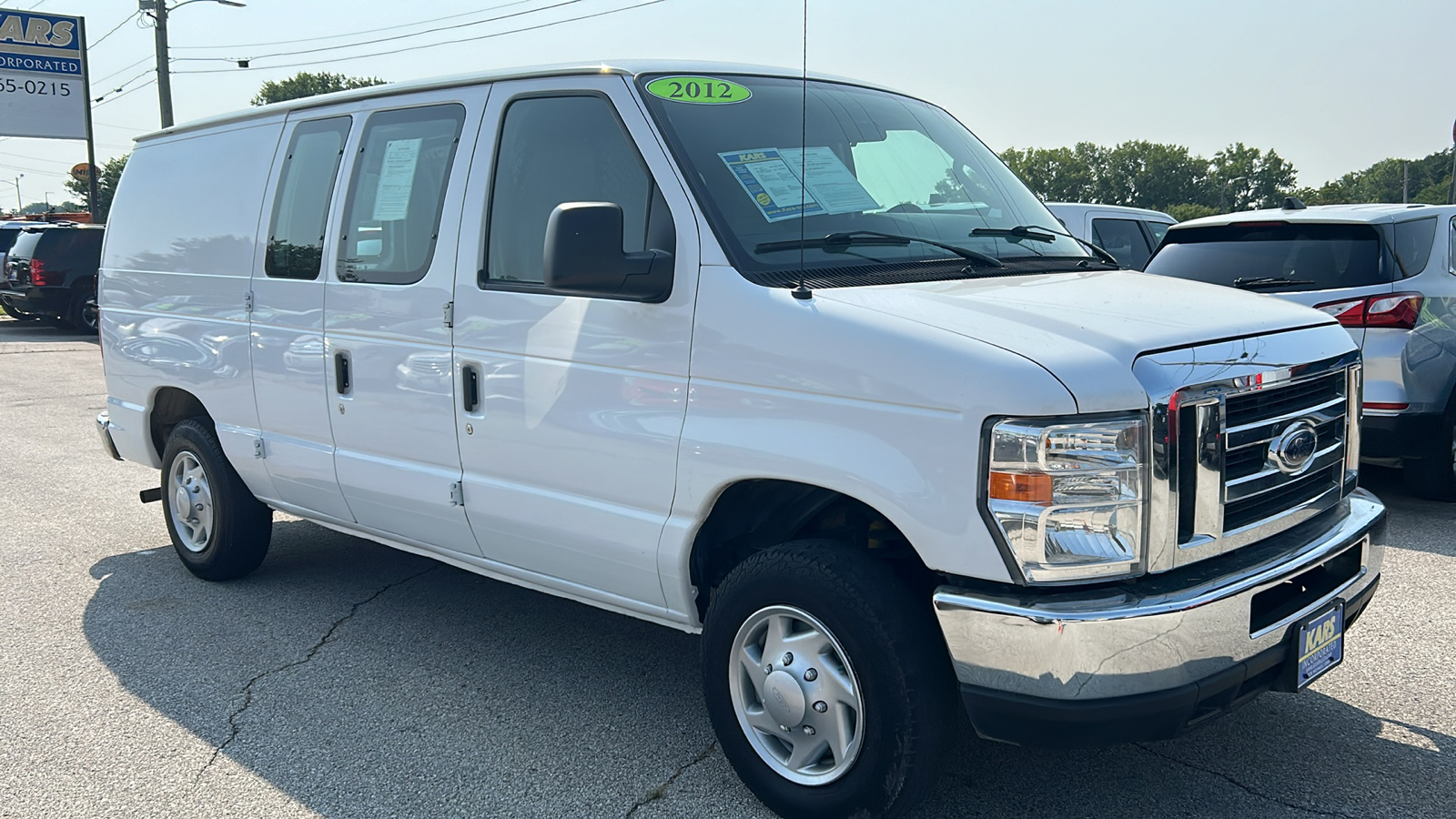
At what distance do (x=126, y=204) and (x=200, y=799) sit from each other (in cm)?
368

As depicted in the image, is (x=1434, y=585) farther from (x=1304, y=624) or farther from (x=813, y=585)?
(x=813, y=585)

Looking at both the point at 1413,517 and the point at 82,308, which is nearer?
the point at 1413,517

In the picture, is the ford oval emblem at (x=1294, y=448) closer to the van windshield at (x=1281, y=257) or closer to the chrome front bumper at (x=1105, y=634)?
the chrome front bumper at (x=1105, y=634)

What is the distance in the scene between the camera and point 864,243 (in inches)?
138

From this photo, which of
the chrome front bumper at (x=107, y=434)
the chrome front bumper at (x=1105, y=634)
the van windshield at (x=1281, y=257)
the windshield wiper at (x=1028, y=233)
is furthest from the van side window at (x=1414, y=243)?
the chrome front bumper at (x=107, y=434)

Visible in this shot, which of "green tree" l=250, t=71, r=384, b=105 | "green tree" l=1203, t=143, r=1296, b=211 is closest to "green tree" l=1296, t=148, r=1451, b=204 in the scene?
"green tree" l=1203, t=143, r=1296, b=211

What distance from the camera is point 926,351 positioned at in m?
2.86

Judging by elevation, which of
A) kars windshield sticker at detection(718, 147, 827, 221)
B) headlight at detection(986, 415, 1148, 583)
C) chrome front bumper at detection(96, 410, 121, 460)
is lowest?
chrome front bumper at detection(96, 410, 121, 460)

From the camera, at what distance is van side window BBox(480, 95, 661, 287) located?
3.63 m

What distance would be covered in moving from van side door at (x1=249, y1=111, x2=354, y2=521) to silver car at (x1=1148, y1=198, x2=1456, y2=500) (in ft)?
16.2

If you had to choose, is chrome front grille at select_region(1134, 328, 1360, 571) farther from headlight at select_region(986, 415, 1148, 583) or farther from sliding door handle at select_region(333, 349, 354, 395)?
sliding door handle at select_region(333, 349, 354, 395)

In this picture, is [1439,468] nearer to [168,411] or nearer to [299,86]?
[168,411]

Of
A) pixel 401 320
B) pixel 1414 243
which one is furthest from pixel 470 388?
pixel 1414 243

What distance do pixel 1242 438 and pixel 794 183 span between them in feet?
4.84
